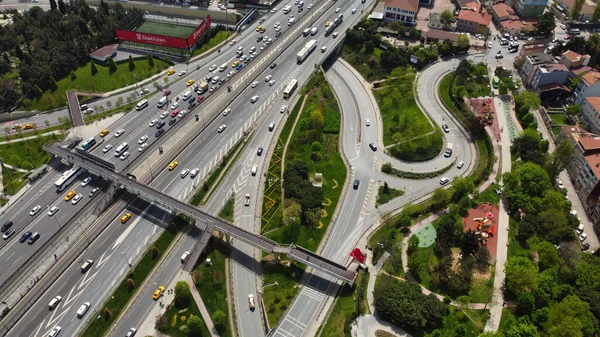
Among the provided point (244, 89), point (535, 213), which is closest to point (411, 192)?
point (535, 213)

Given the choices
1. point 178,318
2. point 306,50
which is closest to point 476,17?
point 306,50

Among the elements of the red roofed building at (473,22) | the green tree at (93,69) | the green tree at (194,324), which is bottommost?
the green tree at (194,324)

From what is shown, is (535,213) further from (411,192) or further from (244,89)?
(244,89)

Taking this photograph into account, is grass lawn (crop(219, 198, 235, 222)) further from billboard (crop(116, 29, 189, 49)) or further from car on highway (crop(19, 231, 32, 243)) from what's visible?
billboard (crop(116, 29, 189, 49))

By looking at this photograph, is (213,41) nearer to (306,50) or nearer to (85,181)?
(306,50)

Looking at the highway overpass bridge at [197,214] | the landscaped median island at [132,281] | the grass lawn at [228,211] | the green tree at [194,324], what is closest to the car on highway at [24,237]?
the highway overpass bridge at [197,214]

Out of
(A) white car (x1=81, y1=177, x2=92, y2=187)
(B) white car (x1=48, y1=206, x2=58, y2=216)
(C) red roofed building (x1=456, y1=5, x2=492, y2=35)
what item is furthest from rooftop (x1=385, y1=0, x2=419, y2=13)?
(B) white car (x1=48, y1=206, x2=58, y2=216)

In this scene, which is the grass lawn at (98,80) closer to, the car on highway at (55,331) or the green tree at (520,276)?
the car on highway at (55,331)
